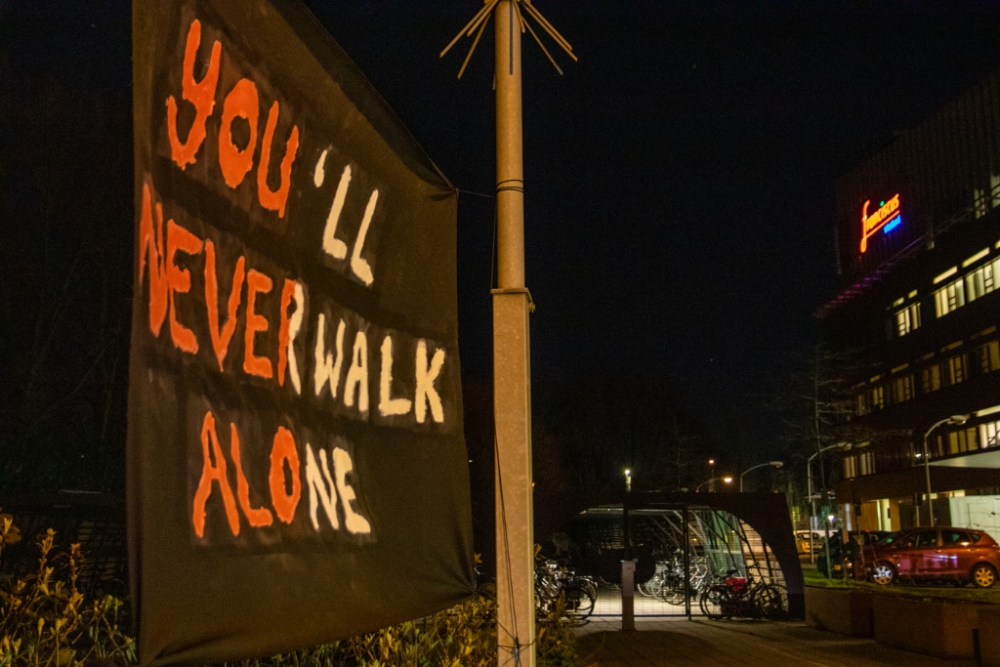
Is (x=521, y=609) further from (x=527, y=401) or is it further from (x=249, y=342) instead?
(x=249, y=342)

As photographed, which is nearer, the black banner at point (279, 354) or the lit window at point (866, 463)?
the black banner at point (279, 354)

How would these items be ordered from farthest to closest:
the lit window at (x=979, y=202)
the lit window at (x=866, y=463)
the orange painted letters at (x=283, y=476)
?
1. the lit window at (x=866, y=463)
2. the lit window at (x=979, y=202)
3. the orange painted letters at (x=283, y=476)

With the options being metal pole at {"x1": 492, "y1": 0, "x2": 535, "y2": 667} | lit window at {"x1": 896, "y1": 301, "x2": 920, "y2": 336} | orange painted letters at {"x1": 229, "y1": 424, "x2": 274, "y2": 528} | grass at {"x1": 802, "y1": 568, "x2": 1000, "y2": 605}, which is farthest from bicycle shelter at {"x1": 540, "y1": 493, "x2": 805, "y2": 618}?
lit window at {"x1": 896, "y1": 301, "x2": 920, "y2": 336}

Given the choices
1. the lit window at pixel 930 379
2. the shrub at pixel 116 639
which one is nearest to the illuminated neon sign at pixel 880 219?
the lit window at pixel 930 379

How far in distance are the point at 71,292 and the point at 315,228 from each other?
16.1 m

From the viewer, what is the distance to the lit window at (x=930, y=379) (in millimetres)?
56019

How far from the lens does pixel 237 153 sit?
2.83 m

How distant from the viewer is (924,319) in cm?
5819

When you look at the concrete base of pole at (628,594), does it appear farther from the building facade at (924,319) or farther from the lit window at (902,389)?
the lit window at (902,389)

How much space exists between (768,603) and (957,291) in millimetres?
38955

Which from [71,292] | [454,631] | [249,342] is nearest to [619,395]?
[71,292]

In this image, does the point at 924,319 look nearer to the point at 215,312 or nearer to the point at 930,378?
the point at 930,378

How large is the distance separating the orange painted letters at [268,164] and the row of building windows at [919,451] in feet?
168

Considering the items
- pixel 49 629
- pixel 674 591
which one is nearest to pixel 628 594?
pixel 674 591
